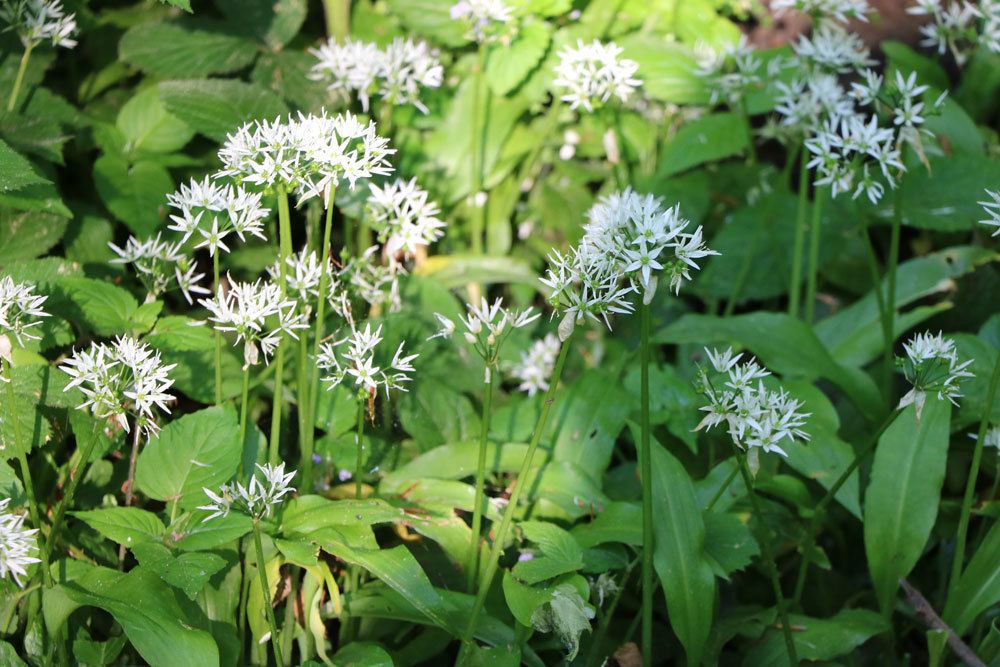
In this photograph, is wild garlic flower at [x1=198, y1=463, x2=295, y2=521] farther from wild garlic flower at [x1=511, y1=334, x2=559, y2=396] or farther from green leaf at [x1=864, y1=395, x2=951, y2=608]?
green leaf at [x1=864, y1=395, x2=951, y2=608]

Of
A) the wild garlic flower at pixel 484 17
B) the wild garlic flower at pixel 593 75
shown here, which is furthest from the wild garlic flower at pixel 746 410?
the wild garlic flower at pixel 484 17

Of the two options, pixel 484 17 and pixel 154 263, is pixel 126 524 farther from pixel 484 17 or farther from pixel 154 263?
pixel 484 17

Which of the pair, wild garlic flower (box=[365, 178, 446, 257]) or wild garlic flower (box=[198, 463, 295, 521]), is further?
wild garlic flower (box=[365, 178, 446, 257])

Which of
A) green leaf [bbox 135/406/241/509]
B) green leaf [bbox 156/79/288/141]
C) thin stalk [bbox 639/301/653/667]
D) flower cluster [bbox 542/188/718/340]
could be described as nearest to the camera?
flower cluster [bbox 542/188/718/340]

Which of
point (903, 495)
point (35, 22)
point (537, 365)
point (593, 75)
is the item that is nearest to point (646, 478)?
point (903, 495)

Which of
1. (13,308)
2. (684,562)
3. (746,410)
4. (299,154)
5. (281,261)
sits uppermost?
(299,154)

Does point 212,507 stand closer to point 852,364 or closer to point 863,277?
point 852,364

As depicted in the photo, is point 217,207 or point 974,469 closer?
point 217,207

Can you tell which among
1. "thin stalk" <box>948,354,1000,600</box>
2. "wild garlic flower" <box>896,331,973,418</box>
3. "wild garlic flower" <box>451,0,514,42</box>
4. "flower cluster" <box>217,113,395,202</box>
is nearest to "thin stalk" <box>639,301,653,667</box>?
"wild garlic flower" <box>896,331,973,418</box>
